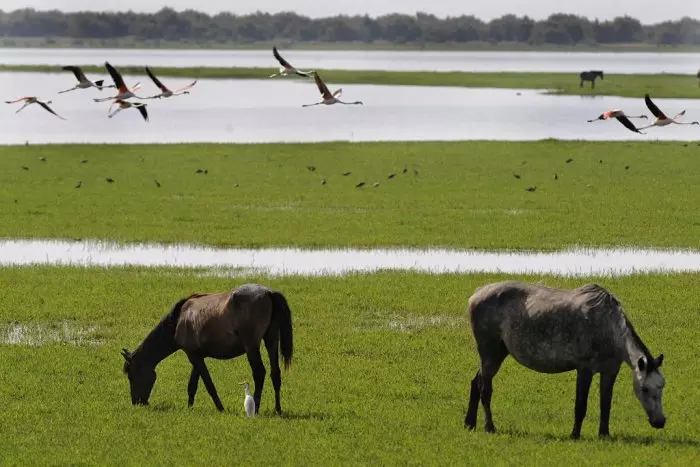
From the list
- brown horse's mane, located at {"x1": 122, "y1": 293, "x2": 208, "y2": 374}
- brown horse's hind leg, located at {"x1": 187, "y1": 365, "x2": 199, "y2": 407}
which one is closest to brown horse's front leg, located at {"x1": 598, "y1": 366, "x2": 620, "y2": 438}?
brown horse's hind leg, located at {"x1": 187, "y1": 365, "x2": 199, "y2": 407}

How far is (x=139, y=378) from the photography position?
14516 millimetres

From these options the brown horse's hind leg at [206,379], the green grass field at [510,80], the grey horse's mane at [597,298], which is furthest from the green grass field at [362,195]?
the green grass field at [510,80]

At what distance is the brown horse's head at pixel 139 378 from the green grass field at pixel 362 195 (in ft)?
43.0

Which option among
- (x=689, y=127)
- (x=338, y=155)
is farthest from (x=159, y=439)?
(x=689, y=127)

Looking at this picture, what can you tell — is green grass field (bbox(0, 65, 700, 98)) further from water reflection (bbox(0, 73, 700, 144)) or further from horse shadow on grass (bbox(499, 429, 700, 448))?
horse shadow on grass (bbox(499, 429, 700, 448))

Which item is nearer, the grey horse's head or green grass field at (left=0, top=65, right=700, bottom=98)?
the grey horse's head

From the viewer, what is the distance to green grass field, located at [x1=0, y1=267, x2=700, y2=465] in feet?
40.9

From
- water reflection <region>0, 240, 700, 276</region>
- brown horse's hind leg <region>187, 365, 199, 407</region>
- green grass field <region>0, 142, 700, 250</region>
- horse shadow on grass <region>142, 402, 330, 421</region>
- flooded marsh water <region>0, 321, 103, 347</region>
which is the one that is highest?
brown horse's hind leg <region>187, 365, 199, 407</region>

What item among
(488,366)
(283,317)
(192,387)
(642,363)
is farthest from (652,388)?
(192,387)

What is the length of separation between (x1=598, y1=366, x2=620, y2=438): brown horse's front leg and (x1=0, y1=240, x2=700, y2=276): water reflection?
11.0 meters

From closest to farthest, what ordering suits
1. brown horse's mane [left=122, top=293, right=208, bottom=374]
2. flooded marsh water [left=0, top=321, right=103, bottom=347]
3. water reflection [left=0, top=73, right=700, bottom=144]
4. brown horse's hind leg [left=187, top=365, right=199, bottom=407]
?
brown horse's hind leg [left=187, top=365, right=199, bottom=407] < brown horse's mane [left=122, top=293, right=208, bottom=374] < flooded marsh water [left=0, top=321, right=103, bottom=347] < water reflection [left=0, top=73, right=700, bottom=144]

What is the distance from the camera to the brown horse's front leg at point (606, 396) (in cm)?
1263

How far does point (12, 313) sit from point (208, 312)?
7.12m

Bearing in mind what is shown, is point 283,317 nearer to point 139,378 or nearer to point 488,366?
point 139,378
